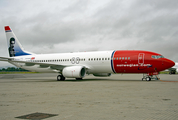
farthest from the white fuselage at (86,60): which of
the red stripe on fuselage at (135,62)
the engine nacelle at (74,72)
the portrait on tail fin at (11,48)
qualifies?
the portrait on tail fin at (11,48)

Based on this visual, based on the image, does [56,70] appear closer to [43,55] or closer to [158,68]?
[43,55]

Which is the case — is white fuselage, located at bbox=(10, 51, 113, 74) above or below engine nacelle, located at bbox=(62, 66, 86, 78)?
above

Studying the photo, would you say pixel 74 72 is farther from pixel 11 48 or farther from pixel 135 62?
pixel 11 48

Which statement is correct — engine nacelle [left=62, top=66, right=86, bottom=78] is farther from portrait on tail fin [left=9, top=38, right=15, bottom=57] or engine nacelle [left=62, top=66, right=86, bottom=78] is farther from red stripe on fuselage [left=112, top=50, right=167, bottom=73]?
portrait on tail fin [left=9, top=38, right=15, bottom=57]

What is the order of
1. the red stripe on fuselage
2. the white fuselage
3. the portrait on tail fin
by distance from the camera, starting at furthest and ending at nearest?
the portrait on tail fin → the white fuselage → the red stripe on fuselage

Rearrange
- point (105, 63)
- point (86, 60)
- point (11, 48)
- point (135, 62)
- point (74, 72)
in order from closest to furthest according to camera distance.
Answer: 1. point (135, 62)
2. point (74, 72)
3. point (105, 63)
4. point (86, 60)
5. point (11, 48)

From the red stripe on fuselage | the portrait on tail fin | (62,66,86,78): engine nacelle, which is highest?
the portrait on tail fin

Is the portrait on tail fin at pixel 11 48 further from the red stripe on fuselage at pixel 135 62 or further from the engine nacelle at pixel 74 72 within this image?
the red stripe on fuselage at pixel 135 62

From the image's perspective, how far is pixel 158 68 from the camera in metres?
19.9

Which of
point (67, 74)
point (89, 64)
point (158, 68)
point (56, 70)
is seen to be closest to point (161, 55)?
point (158, 68)

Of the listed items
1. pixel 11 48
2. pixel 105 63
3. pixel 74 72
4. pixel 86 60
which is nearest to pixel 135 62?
pixel 105 63

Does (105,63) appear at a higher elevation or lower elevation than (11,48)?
lower

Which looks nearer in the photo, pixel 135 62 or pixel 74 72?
pixel 135 62

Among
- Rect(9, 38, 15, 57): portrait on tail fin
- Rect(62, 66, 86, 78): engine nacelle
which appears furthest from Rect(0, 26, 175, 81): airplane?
Rect(9, 38, 15, 57): portrait on tail fin
